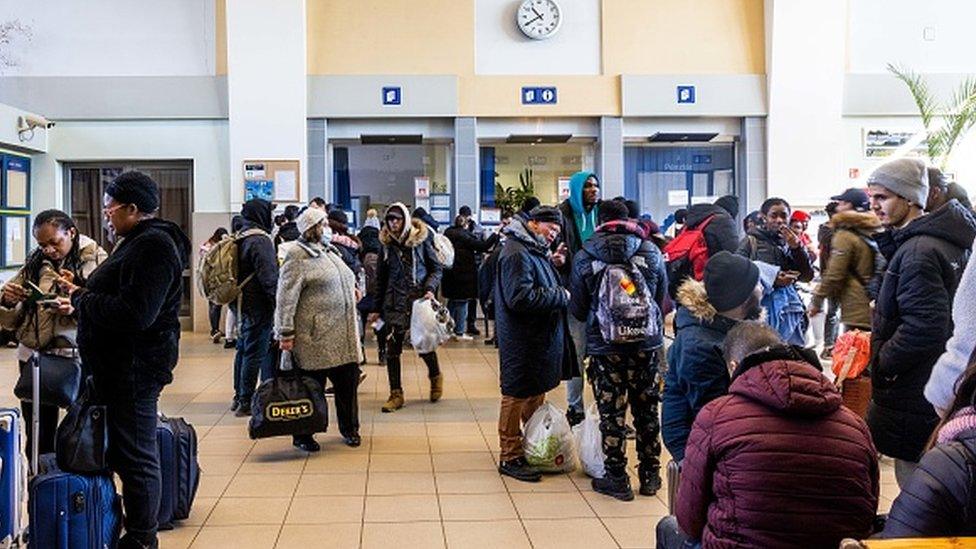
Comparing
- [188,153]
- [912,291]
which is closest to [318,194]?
[188,153]

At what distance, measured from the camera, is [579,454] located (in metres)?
4.54

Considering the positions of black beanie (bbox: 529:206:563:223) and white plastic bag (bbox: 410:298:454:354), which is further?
white plastic bag (bbox: 410:298:454:354)

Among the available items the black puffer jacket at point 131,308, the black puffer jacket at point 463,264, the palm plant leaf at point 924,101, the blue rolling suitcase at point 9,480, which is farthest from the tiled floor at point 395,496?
the palm plant leaf at point 924,101

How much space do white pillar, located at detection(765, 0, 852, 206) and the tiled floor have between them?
673cm

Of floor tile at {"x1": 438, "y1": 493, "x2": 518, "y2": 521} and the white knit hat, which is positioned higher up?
the white knit hat

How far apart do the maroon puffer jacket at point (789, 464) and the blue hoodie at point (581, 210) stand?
11.1ft

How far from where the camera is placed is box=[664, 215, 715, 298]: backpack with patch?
521 cm

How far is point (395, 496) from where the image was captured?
4.29 m

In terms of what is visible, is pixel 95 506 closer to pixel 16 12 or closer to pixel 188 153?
pixel 188 153

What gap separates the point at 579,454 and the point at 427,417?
178 centimetres

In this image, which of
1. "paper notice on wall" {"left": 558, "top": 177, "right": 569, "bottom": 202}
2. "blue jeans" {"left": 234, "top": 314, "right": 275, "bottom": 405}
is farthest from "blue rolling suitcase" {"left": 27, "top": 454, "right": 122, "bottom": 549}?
"paper notice on wall" {"left": 558, "top": 177, "right": 569, "bottom": 202}

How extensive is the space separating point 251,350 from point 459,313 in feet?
15.4

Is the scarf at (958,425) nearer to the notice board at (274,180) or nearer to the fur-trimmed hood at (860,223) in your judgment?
the fur-trimmed hood at (860,223)

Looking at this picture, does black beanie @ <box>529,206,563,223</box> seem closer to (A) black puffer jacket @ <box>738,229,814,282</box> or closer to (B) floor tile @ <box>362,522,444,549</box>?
(B) floor tile @ <box>362,522,444,549</box>
